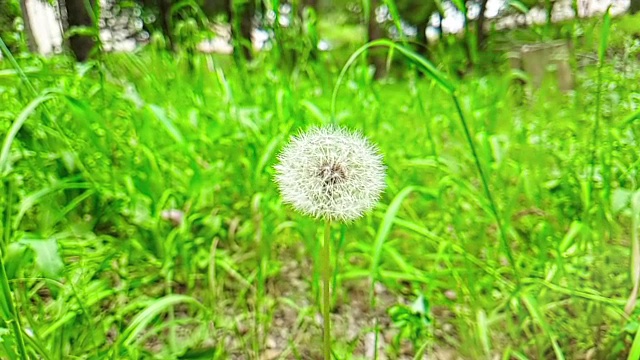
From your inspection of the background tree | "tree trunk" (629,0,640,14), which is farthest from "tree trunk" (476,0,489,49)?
the background tree

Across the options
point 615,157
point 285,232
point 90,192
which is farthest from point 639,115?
point 90,192

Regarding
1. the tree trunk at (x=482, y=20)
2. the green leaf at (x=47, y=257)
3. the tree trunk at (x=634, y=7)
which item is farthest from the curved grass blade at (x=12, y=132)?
the tree trunk at (x=482, y=20)

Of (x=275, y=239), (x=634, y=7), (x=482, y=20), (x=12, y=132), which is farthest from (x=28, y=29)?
(x=482, y=20)

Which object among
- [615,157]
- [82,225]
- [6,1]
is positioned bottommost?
[82,225]

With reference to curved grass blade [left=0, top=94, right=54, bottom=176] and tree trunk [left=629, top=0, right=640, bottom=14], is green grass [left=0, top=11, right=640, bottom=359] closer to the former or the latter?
curved grass blade [left=0, top=94, right=54, bottom=176]

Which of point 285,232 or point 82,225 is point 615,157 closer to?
point 285,232
